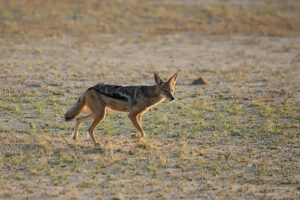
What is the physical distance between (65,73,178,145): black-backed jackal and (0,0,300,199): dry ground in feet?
1.88

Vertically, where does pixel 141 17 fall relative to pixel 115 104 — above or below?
above

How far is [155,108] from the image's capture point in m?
14.0

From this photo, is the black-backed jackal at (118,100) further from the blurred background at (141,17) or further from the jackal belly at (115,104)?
the blurred background at (141,17)

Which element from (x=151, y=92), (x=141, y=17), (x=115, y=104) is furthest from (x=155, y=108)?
(x=141, y=17)

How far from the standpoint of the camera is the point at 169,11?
103 feet

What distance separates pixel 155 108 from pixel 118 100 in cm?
376

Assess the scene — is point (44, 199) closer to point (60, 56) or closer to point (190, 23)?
point (60, 56)

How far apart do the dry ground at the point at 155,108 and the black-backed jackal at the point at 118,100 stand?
573mm

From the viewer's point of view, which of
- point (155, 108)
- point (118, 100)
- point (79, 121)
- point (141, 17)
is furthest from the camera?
point (141, 17)

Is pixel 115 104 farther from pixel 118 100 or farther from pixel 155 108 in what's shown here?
pixel 155 108

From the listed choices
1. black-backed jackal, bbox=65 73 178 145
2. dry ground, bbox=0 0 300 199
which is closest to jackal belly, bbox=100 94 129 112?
black-backed jackal, bbox=65 73 178 145

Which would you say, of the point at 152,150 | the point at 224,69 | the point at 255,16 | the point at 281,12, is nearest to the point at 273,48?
the point at 224,69

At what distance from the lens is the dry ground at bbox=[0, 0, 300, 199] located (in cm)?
867

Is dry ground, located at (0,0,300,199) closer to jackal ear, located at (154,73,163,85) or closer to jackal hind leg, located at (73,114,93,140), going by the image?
jackal hind leg, located at (73,114,93,140)
